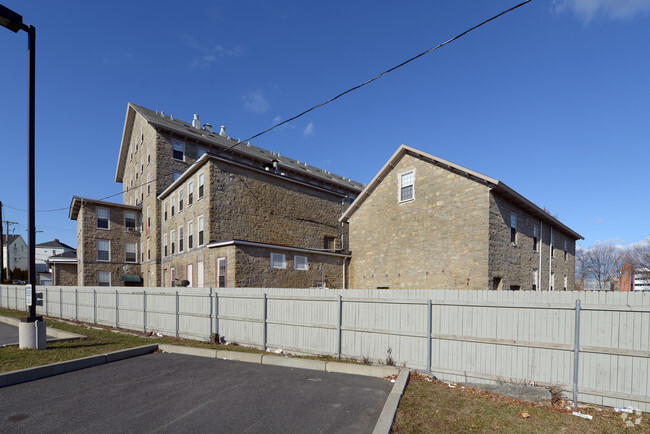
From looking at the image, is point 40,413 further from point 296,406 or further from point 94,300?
point 94,300

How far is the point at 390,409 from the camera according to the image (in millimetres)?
5266

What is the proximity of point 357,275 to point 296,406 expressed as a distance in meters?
16.9

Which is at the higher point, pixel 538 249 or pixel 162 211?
pixel 162 211

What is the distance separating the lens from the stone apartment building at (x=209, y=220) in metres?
21.3

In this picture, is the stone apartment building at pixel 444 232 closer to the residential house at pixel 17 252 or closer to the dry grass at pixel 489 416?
the dry grass at pixel 489 416

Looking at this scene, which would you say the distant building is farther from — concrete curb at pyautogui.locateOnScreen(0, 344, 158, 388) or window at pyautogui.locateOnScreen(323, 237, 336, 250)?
concrete curb at pyautogui.locateOnScreen(0, 344, 158, 388)

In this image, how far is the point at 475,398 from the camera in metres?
6.24

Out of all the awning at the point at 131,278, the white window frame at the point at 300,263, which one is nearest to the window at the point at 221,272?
the white window frame at the point at 300,263

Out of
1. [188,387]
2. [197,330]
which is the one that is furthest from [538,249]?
[188,387]

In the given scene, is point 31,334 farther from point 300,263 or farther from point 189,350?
point 300,263

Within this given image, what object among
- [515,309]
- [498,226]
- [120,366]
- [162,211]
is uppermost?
[162,211]

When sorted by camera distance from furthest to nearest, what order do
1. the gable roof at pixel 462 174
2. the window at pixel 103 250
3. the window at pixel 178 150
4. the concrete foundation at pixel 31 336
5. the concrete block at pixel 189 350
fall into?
the window at pixel 103 250
the window at pixel 178 150
the gable roof at pixel 462 174
the concrete foundation at pixel 31 336
the concrete block at pixel 189 350

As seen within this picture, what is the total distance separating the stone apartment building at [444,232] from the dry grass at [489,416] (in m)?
10.8

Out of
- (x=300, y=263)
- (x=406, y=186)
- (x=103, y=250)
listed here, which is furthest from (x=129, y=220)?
(x=406, y=186)
